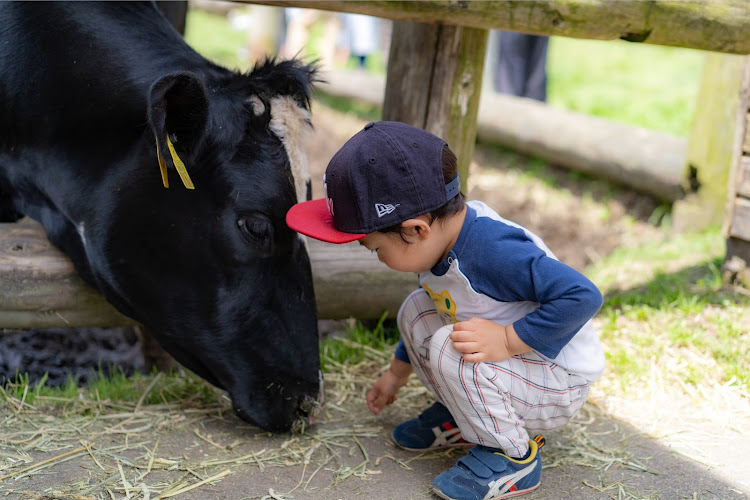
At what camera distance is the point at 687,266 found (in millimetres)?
4387

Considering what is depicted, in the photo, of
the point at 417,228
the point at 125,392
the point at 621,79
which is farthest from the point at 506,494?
the point at 621,79

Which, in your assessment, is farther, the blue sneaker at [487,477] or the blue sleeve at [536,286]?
the blue sneaker at [487,477]

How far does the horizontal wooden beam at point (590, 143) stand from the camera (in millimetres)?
5582

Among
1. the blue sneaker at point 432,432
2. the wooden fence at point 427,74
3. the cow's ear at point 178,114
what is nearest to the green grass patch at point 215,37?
the wooden fence at point 427,74

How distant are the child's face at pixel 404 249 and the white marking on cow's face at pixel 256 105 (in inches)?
22.2

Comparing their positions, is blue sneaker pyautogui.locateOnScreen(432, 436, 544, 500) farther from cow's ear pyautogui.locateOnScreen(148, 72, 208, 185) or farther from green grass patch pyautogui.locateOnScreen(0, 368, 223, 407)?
cow's ear pyautogui.locateOnScreen(148, 72, 208, 185)

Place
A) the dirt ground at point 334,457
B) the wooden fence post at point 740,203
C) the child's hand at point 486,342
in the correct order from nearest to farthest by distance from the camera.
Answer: the child's hand at point 486,342
the dirt ground at point 334,457
the wooden fence post at point 740,203

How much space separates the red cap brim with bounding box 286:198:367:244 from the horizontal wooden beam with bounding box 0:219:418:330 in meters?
0.92

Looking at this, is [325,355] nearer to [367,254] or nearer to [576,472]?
[367,254]

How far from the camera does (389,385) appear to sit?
2605mm

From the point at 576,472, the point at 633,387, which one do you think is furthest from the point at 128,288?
the point at 633,387

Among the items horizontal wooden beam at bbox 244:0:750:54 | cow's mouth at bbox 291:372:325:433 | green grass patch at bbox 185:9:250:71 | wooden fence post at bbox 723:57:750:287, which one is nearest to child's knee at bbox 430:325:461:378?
cow's mouth at bbox 291:372:325:433

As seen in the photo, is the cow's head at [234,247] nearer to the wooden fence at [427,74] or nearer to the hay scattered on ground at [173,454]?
the hay scattered on ground at [173,454]

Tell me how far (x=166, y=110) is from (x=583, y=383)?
1.43 meters
